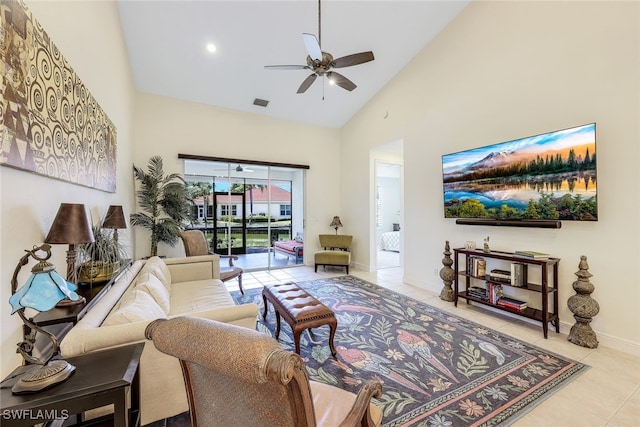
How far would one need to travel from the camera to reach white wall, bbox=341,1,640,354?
2.48m

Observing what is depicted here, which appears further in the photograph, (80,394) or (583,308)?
(583,308)

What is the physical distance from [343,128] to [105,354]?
631 cm

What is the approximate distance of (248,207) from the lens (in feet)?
20.2

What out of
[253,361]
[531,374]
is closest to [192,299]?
[253,361]

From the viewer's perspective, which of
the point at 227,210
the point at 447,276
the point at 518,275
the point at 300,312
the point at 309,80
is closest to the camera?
the point at 300,312

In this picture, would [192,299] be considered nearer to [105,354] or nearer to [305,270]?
[105,354]

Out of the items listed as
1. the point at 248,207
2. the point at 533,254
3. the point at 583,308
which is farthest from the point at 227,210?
the point at 583,308

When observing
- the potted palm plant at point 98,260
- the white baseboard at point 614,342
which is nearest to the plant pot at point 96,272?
the potted palm plant at point 98,260

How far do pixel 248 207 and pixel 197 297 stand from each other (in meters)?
3.50

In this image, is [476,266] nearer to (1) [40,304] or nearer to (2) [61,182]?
(1) [40,304]

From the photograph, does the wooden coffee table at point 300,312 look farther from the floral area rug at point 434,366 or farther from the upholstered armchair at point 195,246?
the upholstered armchair at point 195,246

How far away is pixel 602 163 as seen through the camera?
2600 millimetres

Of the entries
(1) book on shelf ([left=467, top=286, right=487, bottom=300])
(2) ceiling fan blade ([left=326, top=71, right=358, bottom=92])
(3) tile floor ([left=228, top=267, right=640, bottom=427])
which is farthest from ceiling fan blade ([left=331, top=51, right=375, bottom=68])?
(3) tile floor ([left=228, top=267, right=640, bottom=427])

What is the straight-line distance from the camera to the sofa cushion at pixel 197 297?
2.55m
